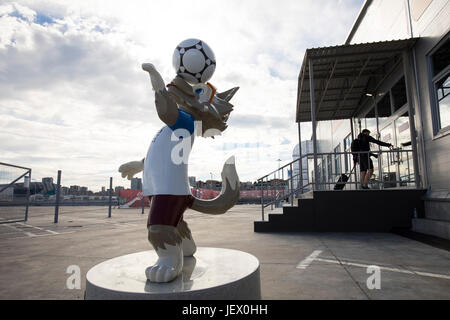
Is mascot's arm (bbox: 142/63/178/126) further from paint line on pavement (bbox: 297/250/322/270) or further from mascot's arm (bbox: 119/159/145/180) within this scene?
paint line on pavement (bbox: 297/250/322/270)

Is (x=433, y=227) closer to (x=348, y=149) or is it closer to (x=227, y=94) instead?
(x=227, y=94)

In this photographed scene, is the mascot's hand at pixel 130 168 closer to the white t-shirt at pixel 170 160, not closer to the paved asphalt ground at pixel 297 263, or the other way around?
the white t-shirt at pixel 170 160

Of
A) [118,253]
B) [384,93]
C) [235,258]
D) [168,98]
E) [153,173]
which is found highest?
[384,93]

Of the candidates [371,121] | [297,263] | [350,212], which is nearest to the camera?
[297,263]

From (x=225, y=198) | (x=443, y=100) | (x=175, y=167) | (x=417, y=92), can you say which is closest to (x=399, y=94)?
(x=417, y=92)

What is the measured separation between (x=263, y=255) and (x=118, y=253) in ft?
7.90

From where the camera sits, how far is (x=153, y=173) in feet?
7.65

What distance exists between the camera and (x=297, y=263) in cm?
375

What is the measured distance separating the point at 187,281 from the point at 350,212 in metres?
5.87

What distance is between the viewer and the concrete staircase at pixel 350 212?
21.5 ft
